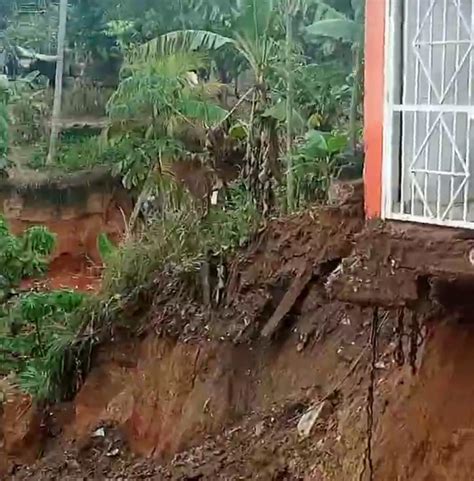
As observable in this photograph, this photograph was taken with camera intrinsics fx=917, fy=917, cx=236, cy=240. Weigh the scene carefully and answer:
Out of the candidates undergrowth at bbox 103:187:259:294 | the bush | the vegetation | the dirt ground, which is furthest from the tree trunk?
the dirt ground

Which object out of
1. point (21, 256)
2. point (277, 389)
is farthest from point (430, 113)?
point (21, 256)

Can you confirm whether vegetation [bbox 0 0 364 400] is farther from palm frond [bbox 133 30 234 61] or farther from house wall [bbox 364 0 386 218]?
house wall [bbox 364 0 386 218]

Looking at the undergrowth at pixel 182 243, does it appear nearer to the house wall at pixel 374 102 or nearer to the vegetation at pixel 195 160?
the vegetation at pixel 195 160

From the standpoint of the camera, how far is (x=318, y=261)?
8609 millimetres

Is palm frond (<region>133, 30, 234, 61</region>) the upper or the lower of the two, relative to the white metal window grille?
upper

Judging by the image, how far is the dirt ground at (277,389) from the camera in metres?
6.02

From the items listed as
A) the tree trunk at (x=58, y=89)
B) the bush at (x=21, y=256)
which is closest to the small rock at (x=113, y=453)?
the bush at (x=21, y=256)

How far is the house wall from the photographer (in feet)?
17.7

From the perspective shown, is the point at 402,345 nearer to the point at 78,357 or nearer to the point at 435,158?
the point at 435,158

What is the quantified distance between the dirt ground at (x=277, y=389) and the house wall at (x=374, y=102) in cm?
42

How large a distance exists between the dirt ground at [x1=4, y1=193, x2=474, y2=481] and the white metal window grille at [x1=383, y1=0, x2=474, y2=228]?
1.49 feet

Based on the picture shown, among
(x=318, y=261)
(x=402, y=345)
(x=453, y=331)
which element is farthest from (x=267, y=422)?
(x=453, y=331)

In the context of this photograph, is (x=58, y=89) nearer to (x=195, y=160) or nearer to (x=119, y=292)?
(x=195, y=160)

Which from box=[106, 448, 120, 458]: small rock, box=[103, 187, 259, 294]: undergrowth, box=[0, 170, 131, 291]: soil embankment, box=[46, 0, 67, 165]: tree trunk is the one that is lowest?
box=[106, 448, 120, 458]: small rock
